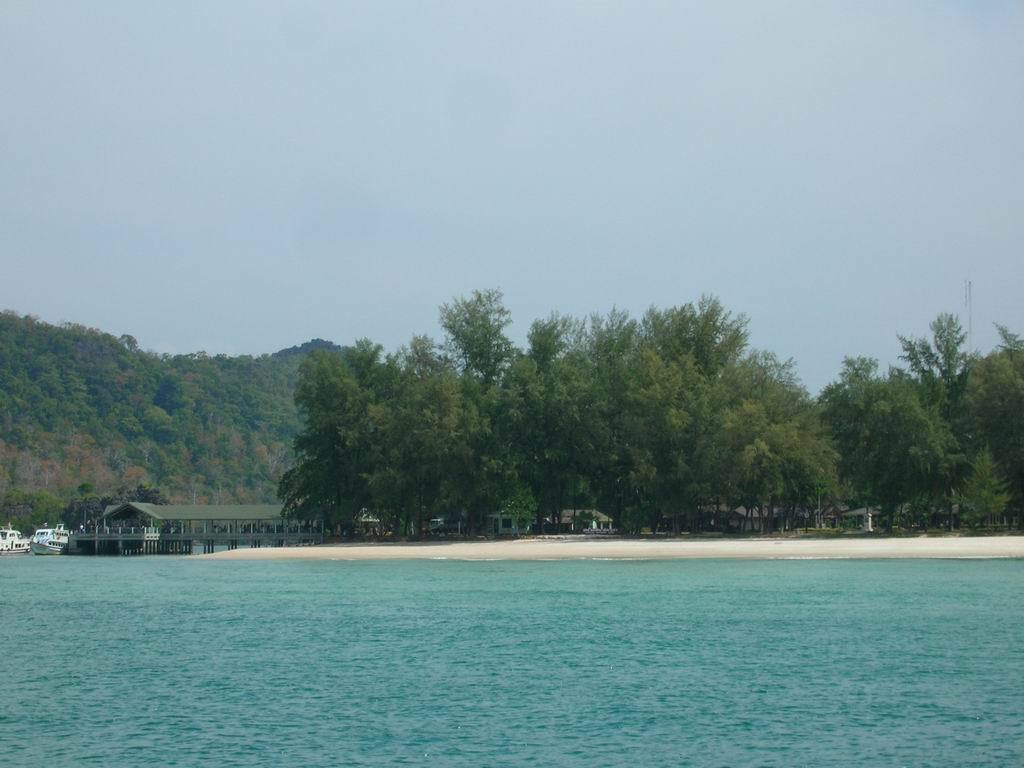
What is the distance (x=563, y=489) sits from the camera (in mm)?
80938

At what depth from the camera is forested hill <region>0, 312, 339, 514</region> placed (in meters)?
167

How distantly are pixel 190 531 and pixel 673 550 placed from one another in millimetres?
48411

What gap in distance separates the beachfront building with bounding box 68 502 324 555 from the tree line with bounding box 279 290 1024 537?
17.9 feet

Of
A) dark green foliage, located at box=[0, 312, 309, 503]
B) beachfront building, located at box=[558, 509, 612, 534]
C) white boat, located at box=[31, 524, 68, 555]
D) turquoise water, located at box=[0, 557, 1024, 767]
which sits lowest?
turquoise water, located at box=[0, 557, 1024, 767]

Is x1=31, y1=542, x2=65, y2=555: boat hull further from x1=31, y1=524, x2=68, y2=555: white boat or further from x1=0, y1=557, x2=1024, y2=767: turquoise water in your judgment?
x1=0, y1=557, x2=1024, y2=767: turquoise water

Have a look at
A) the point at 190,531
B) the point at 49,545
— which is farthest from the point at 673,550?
the point at 49,545

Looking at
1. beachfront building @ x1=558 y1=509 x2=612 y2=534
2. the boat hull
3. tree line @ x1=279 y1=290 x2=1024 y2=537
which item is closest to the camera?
tree line @ x1=279 y1=290 x2=1024 y2=537

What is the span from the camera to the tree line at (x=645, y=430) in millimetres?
72875

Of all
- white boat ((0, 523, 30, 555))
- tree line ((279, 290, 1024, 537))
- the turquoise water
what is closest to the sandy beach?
tree line ((279, 290, 1024, 537))

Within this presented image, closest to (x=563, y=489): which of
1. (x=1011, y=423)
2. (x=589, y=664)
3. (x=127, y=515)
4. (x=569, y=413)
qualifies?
(x=569, y=413)

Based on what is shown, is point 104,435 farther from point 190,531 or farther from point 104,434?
point 190,531

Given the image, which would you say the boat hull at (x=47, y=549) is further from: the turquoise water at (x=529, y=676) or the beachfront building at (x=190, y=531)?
the turquoise water at (x=529, y=676)

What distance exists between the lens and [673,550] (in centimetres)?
6625

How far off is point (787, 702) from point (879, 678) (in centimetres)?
332
